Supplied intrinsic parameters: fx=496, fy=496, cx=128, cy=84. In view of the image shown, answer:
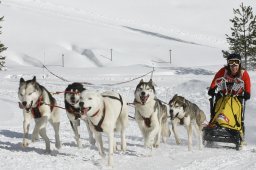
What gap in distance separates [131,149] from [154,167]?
1.54m

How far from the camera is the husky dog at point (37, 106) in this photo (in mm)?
→ 7250

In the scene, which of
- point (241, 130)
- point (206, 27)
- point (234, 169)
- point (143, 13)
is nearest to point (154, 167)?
point (234, 169)

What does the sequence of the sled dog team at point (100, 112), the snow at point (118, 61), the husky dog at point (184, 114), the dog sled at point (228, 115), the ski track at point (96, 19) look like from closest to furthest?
the sled dog team at point (100, 112) < the snow at point (118, 61) < the dog sled at point (228, 115) < the husky dog at point (184, 114) < the ski track at point (96, 19)

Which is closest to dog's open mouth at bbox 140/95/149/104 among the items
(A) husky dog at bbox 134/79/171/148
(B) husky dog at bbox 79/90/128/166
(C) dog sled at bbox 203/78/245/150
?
(A) husky dog at bbox 134/79/171/148

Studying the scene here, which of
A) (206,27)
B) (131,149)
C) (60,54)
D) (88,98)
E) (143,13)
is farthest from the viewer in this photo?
(143,13)

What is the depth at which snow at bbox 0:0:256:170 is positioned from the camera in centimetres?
748

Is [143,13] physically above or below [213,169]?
above

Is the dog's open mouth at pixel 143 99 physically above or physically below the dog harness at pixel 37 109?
above

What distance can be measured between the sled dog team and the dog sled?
30 centimetres

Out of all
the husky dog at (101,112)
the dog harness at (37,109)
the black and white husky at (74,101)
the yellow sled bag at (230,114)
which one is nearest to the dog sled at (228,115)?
the yellow sled bag at (230,114)

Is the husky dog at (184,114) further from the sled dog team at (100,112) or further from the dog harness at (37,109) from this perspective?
the dog harness at (37,109)

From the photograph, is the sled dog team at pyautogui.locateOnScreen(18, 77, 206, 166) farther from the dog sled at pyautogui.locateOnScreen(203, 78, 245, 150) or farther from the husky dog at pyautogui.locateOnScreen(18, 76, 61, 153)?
the dog sled at pyautogui.locateOnScreen(203, 78, 245, 150)

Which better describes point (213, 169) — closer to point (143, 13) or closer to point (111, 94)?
point (111, 94)

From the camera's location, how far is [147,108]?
8094 mm
